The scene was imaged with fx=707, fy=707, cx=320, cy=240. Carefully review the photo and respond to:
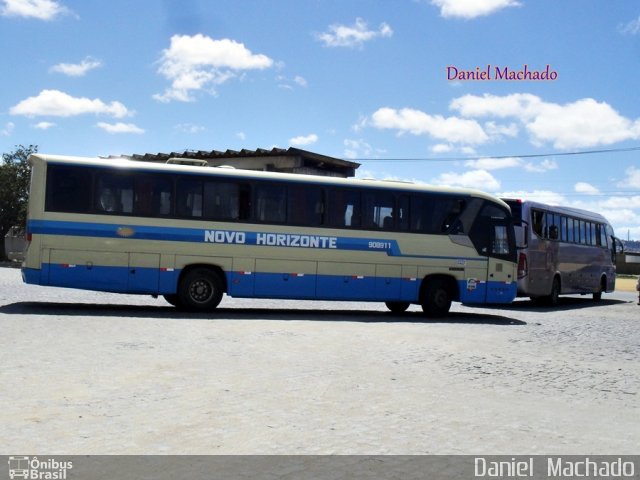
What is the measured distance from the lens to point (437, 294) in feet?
60.2

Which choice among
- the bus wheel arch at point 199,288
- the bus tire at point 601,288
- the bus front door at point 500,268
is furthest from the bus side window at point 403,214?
the bus tire at point 601,288

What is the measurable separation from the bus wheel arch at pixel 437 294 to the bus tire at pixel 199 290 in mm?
5289

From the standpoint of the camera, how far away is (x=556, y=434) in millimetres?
6336

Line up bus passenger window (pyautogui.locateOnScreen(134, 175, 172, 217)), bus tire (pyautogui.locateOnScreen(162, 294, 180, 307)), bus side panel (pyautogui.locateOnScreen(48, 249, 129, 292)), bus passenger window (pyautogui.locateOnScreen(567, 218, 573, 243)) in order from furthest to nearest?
bus passenger window (pyautogui.locateOnScreen(567, 218, 573, 243))
bus tire (pyautogui.locateOnScreen(162, 294, 180, 307))
bus passenger window (pyautogui.locateOnScreen(134, 175, 172, 217))
bus side panel (pyautogui.locateOnScreen(48, 249, 129, 292))

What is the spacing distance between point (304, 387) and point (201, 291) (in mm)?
9020

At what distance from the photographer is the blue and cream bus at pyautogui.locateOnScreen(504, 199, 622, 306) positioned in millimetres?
22219

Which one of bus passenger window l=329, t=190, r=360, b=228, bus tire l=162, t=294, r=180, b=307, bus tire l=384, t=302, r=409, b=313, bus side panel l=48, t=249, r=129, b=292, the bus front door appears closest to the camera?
bus side panel l=48, t=249, r=129, b=292

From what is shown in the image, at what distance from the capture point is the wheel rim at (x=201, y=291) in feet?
54.5

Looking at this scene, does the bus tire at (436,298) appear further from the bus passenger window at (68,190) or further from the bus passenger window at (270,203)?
the bus passenger window at (68,190)

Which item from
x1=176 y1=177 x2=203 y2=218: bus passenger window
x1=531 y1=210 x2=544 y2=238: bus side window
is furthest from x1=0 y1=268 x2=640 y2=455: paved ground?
x1=531 y1=210 x2=544 y2=238: bus side window

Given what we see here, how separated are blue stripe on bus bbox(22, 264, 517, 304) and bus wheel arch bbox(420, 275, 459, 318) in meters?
0.20
